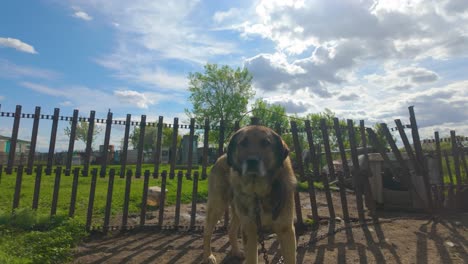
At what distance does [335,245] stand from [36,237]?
551 centimetres

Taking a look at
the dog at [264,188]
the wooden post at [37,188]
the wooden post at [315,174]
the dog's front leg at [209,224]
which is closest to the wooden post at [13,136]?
the wooden post at [37,188]

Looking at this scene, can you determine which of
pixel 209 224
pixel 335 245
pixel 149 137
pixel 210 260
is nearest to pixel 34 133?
pixel 209 224

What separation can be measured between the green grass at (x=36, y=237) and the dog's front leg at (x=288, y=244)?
3.76 meters

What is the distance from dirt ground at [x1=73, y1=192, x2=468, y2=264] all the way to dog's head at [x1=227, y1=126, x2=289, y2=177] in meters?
2.31

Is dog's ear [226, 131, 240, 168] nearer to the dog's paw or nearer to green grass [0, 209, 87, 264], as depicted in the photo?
the dog's paw

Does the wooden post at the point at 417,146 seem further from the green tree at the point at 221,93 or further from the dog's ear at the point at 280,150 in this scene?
the green tree at the point at 221,93

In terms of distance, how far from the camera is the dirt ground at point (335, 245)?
5059mm

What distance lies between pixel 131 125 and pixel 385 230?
20.7ft

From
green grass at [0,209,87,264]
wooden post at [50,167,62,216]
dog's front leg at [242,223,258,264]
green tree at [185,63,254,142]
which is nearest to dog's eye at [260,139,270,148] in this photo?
dog's front leg at [242,223,258,264]

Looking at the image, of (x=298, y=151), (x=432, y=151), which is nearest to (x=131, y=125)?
(x=298, y=151)

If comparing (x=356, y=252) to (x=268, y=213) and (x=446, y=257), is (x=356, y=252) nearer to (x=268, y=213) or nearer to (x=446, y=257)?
(x=446, y=257)

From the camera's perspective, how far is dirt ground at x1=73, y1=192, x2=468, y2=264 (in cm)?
506

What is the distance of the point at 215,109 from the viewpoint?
45.2 metres

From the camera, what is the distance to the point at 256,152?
339cm
